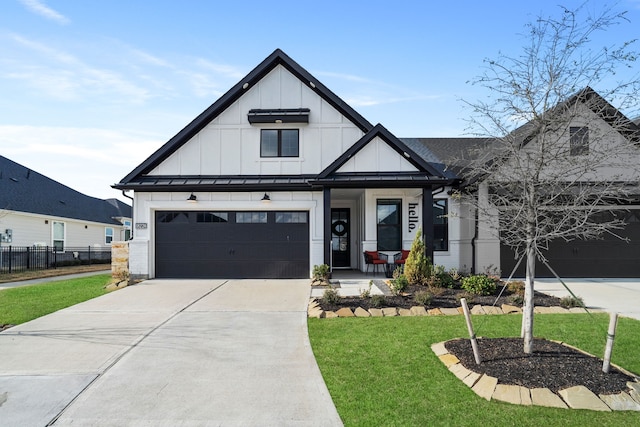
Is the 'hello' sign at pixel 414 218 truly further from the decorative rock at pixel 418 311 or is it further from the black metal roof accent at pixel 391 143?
the decorative rock at pixel 418 311

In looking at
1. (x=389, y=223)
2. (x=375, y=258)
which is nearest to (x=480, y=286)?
(x=375, y=258)

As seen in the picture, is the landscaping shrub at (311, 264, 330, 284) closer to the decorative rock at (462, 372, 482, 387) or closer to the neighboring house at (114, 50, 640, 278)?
the neighboring house at (114, 50, 640, 278)

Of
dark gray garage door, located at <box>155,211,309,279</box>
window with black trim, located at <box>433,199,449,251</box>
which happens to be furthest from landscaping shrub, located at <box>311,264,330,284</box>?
window with black trim, located at <box>433,199,449,251</box>

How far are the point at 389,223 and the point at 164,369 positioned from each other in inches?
423

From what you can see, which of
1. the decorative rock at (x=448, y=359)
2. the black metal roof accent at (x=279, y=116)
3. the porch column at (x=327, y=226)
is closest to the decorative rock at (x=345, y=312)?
the decorative rock at (x=448, y=359)

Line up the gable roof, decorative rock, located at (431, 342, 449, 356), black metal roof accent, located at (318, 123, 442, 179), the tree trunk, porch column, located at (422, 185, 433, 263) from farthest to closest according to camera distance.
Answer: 1. the gable roof
2. black metal roof accent, located at (318, 123, 442, 179)
3. porch column, located at (422, 185, 433, 263)
4. decorative rock, located at (431, 342, 449, 356)
5. the tree trunk

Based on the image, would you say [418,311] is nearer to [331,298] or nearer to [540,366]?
[331,298]

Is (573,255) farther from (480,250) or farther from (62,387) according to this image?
(62,387)

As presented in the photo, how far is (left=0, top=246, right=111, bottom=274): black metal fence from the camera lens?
18880 millimetres

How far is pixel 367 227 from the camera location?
14.9m

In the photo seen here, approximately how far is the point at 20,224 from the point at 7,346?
18.8m

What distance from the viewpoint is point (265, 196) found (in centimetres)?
1434

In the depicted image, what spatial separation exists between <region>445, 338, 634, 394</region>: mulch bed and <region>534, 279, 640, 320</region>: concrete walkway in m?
3.94

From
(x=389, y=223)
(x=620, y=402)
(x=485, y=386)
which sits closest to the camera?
(x=620, y=402)
